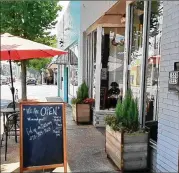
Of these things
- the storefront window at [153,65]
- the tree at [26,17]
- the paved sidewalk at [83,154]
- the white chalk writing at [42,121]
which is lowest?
the paved sidewalk at [83,154]

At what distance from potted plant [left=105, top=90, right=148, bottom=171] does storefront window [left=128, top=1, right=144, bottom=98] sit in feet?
2.24

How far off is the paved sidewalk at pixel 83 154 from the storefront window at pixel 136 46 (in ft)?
4.42

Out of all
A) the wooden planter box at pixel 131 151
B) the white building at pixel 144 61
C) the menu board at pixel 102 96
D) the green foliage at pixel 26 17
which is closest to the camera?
the white building at pixel 144 61

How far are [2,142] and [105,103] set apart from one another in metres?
3.11

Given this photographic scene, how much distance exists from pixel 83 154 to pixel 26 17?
26.3 feet

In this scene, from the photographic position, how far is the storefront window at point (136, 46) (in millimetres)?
5184

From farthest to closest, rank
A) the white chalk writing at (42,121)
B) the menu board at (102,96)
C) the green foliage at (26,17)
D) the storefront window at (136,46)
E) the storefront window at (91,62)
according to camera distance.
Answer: the green foliage at (26,17)
the storefront window at (91,62)
the menu board at (102,96)
the storefront window at (136,46)
the white chalk writing at (42,121)

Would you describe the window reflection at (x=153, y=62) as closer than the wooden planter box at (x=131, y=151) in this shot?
No

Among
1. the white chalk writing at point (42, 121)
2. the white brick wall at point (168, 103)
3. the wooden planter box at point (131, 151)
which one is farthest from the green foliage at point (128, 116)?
the white chalk writing at point (42, 121)

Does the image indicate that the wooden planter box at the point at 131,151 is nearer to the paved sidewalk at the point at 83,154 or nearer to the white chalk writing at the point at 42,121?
the paved sidewalk at the point at 83,154

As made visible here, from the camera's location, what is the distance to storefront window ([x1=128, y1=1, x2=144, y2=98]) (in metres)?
5.18

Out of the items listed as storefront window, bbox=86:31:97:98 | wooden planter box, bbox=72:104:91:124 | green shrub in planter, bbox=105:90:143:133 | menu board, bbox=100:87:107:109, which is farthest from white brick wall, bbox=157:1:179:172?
storefront window, bbox=86:31:97:98

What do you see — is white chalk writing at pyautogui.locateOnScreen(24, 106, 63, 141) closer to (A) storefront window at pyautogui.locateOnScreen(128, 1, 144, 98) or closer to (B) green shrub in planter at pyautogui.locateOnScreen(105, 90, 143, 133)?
(B) green shrub in planter at pyautogui.locateOnScreen(105, 90, 143, 133)

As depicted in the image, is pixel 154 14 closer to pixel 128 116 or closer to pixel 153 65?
pixel 153 65
